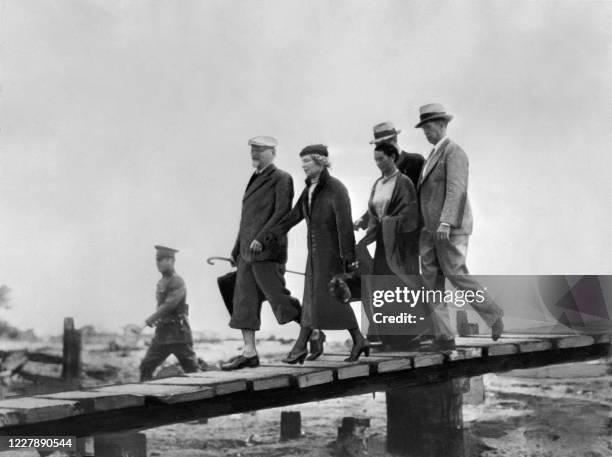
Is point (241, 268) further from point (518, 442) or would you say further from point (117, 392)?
point (518, 442)

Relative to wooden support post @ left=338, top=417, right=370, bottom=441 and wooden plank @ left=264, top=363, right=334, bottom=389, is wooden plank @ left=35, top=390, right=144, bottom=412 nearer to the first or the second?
wooden plank @ left=264, top=363, right=334, bottom=389

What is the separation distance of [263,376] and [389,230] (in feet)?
5.39

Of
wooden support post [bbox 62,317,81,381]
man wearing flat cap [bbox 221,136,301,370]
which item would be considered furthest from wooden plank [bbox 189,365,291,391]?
wooden support post [bbox 62,317,81,381]

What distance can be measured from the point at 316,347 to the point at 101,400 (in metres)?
2.15

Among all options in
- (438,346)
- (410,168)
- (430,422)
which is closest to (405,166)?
(410,168)

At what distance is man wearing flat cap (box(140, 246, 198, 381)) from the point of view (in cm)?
961

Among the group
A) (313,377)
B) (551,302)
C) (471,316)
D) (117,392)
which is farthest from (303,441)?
(117,392)

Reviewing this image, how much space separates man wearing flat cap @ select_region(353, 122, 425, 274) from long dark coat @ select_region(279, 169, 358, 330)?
0.69 metres

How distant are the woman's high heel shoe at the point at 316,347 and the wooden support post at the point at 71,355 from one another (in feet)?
21.4

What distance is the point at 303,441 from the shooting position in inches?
383

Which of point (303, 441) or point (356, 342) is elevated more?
point (356, 342)

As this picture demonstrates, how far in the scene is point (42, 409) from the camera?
500cm

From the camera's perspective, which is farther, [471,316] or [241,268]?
[471,316]
